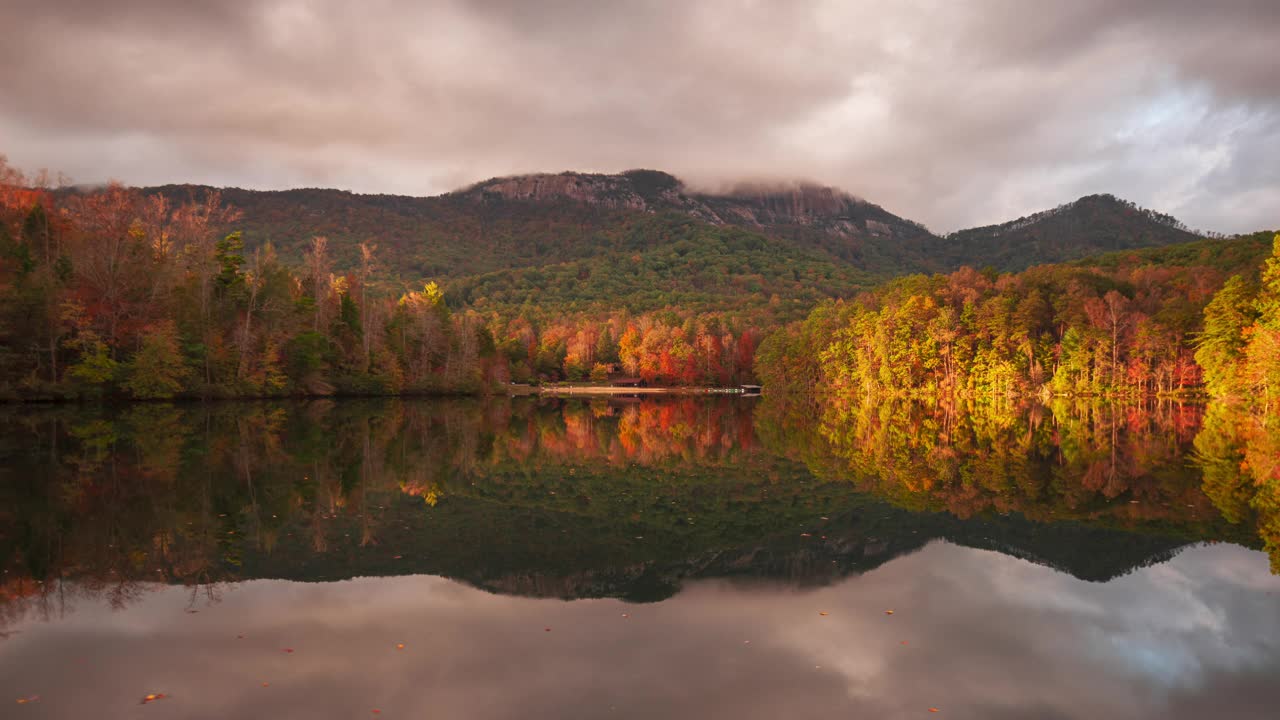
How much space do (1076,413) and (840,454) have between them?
29.2 m

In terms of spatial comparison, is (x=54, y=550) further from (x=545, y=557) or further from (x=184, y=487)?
(x=545, y=557)

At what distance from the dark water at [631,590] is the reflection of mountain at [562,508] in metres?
0.09

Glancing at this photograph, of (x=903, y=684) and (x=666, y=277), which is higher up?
(x=666, y=277)

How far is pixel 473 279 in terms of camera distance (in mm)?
171500

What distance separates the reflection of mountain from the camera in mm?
9945

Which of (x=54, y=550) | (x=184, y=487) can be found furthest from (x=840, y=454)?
(x=54, y=550)

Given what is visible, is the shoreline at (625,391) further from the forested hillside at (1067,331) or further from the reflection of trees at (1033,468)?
the reflection of trees at (1033,468)

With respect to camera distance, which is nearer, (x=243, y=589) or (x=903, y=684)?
(x=903, y=684)

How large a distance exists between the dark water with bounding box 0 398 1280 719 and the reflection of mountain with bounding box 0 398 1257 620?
9cm

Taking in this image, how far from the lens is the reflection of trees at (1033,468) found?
13742 mm

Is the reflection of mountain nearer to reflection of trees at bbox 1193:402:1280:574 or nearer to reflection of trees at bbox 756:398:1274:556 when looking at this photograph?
reflection of trees at bbox 756:398:1274:556

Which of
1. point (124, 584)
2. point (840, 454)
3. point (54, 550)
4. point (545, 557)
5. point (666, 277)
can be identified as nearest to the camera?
point (124, 584)

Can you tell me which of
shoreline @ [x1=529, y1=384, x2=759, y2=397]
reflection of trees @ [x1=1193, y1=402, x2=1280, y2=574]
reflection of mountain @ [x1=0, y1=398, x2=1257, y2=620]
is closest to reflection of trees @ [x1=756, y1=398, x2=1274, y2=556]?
reflection of mountain @ [x1=0, y1=398, x2=1257, y2=620]

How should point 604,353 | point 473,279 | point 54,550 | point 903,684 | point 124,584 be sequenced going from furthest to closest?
point 473,279, point 604,353, point 54,550, point 124,584, point 903,684
